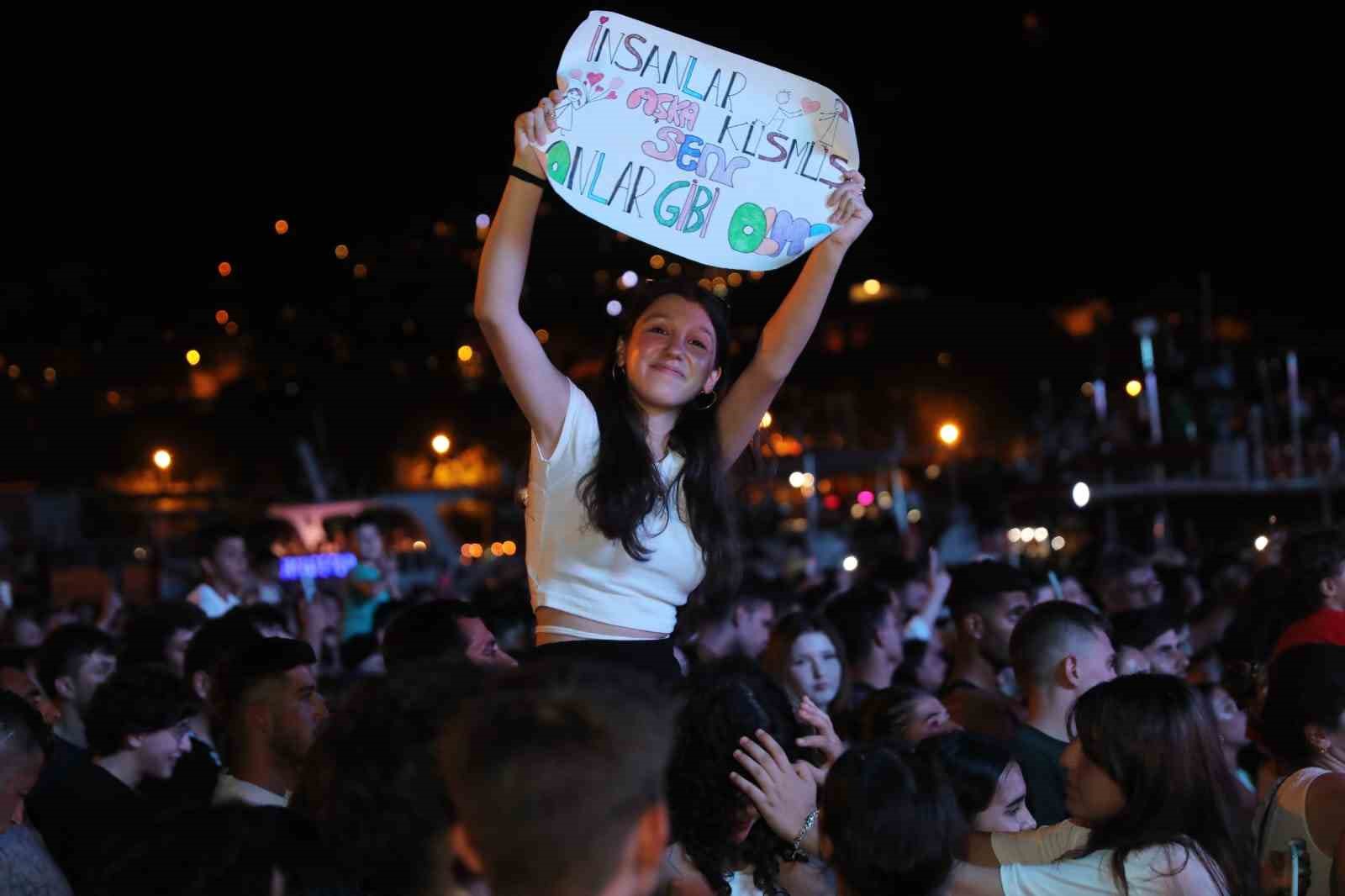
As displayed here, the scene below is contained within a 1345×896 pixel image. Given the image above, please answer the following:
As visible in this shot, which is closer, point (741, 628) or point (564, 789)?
point (564, 789)

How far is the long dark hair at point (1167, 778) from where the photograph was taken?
3.60 metres

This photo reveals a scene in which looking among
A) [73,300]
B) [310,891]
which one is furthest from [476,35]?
[310,891]

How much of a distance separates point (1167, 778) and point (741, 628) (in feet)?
16.0

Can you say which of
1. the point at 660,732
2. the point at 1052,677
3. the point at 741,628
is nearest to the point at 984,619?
the point at 1052,677

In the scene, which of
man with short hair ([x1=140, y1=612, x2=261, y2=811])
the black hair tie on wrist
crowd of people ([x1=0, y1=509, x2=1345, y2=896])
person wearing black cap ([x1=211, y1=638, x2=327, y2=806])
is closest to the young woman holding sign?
the black hair tie on wrist

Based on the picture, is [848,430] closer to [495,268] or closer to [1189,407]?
[1189,407]

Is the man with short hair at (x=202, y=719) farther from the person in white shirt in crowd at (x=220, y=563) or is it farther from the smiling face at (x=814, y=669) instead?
the person in white shirt in crowd at (x=220, y=563)

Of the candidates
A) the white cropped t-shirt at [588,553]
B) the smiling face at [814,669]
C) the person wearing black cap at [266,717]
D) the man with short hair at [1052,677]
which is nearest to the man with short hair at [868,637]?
the smiling face at [814,669]

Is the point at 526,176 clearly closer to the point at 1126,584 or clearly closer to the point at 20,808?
the point at 20,808

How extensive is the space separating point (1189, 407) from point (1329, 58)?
15.0 feet

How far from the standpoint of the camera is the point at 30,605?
12516 mm

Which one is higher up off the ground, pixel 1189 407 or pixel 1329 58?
pixel 1329 58

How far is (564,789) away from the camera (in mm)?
1739

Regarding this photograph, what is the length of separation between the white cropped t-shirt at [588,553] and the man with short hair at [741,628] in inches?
153
